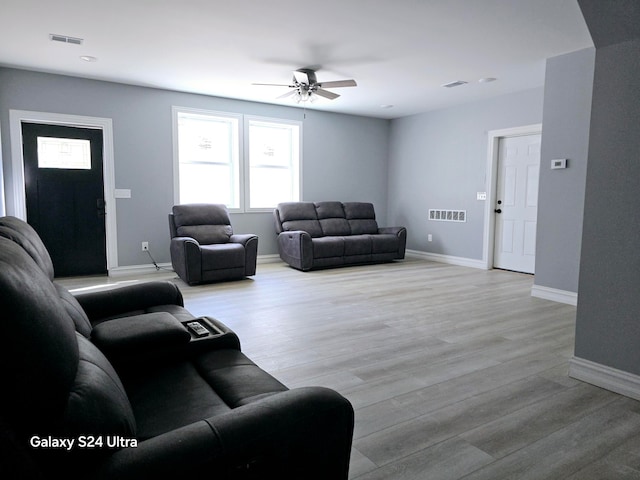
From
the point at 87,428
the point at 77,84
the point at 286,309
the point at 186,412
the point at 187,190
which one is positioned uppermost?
the point at 77,84

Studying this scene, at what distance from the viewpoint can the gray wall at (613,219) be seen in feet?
7.34

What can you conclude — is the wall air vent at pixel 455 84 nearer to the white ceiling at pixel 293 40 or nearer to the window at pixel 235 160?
the white ceiling at pixel 293 40

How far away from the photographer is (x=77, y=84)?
17.5ft

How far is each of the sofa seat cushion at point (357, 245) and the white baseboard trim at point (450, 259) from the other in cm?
139

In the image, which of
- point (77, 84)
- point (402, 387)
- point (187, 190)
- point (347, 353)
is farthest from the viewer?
point (187, 190)

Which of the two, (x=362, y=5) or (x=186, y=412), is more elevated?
(x=362, y=5)

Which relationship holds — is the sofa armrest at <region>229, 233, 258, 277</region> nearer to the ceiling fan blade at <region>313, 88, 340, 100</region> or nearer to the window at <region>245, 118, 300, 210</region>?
the window at <region>245, 118, 300, 210</region>

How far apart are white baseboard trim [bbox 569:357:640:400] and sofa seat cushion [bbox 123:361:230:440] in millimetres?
2246

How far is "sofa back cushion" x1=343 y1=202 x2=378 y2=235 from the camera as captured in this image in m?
7.39

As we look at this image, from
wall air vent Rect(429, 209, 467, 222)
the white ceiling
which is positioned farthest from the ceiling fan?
wall air vent Rect(429, 209, 467, 222)

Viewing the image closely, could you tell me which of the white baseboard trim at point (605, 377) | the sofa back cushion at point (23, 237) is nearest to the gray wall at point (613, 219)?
the white baseboard trim at point (605, 377)

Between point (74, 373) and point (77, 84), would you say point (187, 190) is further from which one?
point (74, 373)

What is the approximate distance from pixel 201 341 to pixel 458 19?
3.32 metres

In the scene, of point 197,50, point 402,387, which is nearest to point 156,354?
point 402,387
